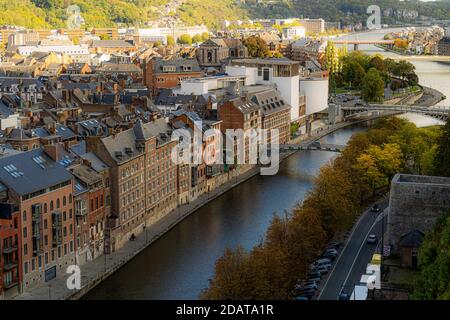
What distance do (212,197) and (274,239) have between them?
26.6ft

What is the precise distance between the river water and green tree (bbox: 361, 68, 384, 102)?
53.1 ft

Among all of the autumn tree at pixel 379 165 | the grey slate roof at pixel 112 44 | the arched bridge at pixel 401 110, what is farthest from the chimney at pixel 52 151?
the grey slate roof at pixel 112 44

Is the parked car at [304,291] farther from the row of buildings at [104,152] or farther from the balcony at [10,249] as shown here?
the balcony at [10,249]

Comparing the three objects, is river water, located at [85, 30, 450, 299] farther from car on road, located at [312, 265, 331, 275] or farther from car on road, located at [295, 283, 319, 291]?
car on road, located at [312, 265, 331, 275]

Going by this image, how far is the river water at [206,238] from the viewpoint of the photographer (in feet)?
55.0

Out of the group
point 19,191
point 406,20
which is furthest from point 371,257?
point 406,20

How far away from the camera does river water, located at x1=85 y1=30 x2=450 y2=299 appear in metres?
16.8

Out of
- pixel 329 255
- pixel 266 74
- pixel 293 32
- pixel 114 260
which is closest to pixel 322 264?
pixel 329 255

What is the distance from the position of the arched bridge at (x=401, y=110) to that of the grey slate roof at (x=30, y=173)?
72.9 feet

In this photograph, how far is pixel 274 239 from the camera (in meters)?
16.5

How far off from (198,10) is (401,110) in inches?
2871

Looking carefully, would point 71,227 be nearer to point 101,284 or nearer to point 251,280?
point 101,284

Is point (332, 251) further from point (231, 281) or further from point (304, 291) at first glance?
point (231, 281)

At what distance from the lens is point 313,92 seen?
40.4 m
